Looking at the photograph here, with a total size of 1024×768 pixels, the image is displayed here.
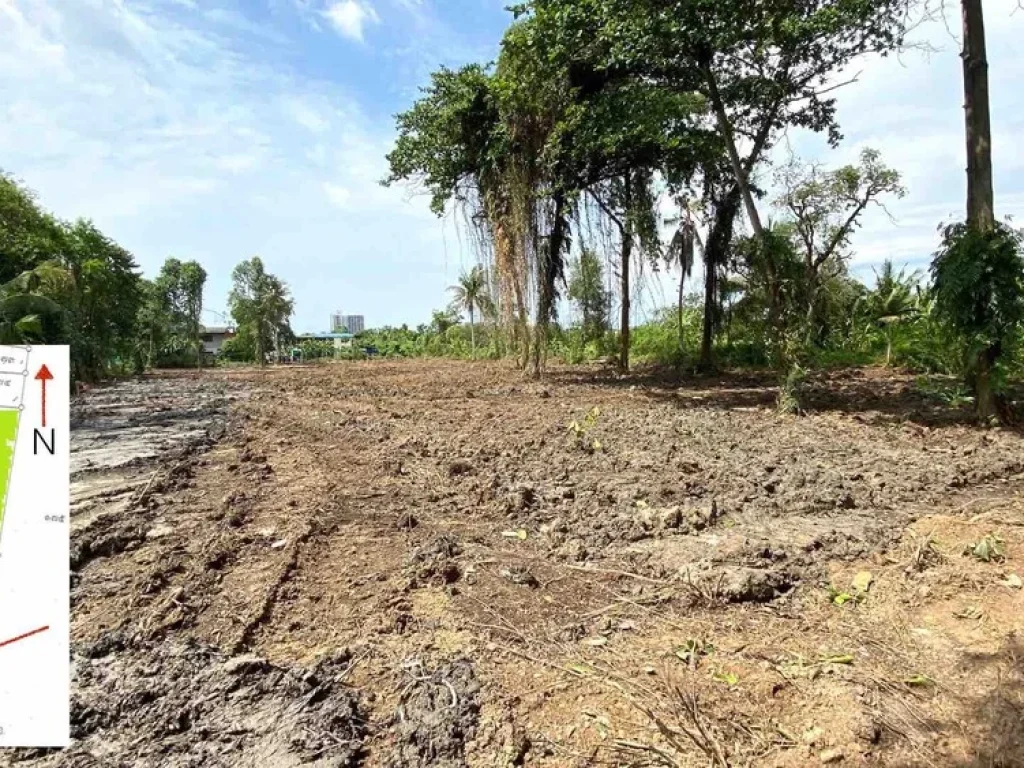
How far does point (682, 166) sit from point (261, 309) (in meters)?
34.0

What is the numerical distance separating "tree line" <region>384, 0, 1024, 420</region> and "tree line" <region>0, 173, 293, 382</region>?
338 inches

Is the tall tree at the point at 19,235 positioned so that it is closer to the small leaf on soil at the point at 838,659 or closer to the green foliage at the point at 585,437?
the green foliage at the point at 585,437

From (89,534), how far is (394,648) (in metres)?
2.94

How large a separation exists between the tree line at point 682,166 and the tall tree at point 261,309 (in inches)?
1141

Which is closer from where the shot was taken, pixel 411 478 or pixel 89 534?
pixel 89 534

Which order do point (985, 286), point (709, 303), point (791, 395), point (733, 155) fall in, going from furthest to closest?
point (709, 303) < point (733, 155) < point (791, 395) < point (985, 286)

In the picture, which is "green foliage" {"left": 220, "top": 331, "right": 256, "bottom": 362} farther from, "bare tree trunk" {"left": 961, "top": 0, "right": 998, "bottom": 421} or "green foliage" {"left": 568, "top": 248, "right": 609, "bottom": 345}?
"bare tree trunk" {"left": 961, "top": 0, "right": 998, "bottom": 421}

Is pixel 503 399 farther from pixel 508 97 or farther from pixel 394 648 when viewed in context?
pixel 394 648

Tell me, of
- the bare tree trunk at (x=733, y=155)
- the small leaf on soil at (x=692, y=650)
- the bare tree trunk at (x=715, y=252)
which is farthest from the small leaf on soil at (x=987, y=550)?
the bare tree trunk at (x=715, y=252)

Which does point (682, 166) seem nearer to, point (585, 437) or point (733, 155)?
point (733, 155)

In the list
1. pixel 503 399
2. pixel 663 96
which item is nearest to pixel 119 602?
pixel 503 399

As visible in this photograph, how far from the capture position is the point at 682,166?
14.9 metres

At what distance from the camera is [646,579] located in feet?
12.0

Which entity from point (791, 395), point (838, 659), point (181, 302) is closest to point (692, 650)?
point (838, 659)
